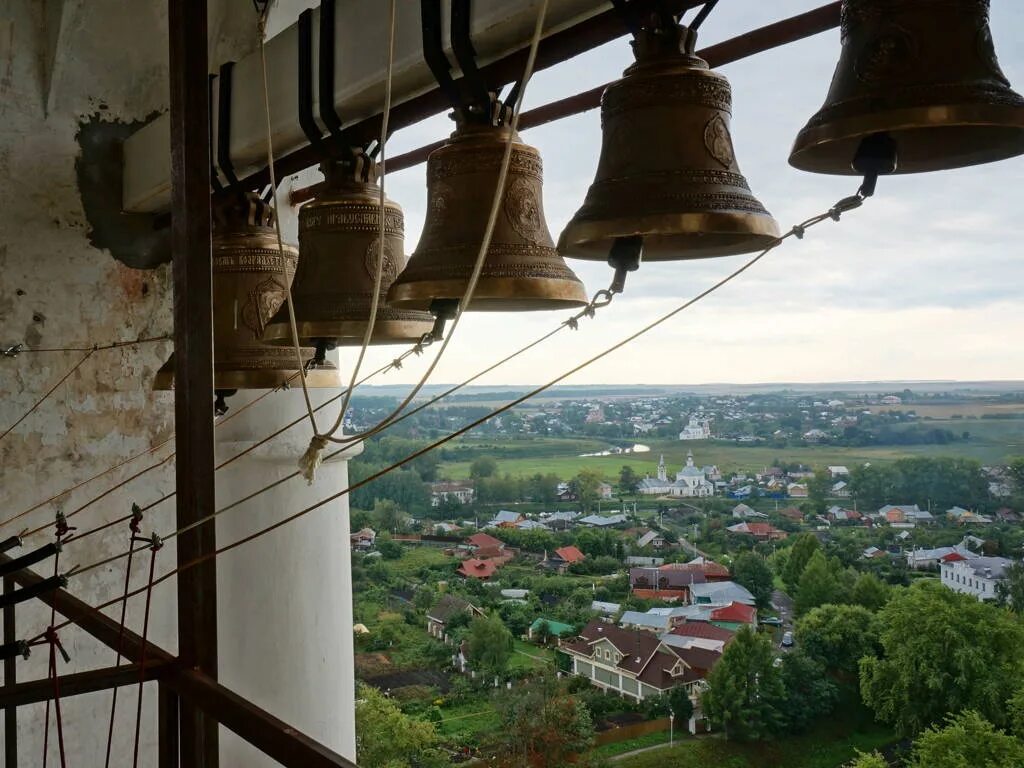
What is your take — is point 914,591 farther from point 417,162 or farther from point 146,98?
point 146,98

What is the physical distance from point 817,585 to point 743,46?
11.0 ft

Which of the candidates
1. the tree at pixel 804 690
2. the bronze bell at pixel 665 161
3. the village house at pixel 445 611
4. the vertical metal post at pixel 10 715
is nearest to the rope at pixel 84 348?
the vertical metal post at pixel 10 715

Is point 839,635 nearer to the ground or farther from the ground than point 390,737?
farther from the ground

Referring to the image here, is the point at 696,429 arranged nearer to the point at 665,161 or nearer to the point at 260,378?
the point at 260,378

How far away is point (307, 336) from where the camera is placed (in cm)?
205

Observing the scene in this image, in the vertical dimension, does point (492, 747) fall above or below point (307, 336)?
below

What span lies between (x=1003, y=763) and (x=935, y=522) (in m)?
1.34

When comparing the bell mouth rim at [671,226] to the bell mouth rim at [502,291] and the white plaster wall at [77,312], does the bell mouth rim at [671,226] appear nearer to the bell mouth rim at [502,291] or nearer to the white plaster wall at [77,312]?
the bell mouth rim at [502,291]

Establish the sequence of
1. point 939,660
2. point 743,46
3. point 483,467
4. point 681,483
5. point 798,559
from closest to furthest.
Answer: point 743,46 → point 939,660 → point 798,559 → point 681,483 → point 483,467

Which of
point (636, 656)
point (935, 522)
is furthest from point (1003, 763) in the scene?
point (636, 656)

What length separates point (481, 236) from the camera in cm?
165

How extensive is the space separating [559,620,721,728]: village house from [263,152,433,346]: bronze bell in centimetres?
372

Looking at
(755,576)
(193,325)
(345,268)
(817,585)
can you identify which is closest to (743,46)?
(345,268)

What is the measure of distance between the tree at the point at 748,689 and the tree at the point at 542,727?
2.59 ft
